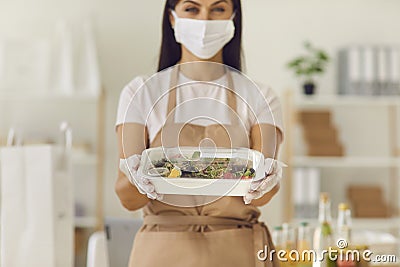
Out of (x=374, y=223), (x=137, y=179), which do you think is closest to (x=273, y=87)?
(x=374, y=223)

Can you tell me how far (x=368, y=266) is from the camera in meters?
1.77

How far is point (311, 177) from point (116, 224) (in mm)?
1700

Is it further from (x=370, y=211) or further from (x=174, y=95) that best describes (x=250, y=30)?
(x=174, y=95)

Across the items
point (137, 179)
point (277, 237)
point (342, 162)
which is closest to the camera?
point (137, 179)

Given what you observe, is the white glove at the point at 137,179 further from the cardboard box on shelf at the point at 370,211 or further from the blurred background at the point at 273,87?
the cardboard box on shelf at the point at 370,211

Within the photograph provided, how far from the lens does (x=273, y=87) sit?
11.5 ft

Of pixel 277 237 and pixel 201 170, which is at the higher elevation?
pixel 201 170

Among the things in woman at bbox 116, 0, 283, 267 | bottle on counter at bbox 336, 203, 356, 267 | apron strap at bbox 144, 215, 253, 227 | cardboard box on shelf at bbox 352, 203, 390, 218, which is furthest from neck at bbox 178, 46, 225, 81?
cardboard box on shelf at bbox 352, 203, 390, 218

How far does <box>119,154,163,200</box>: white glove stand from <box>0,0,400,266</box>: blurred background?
7.18ft

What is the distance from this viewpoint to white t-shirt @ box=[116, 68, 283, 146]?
1.10 metres

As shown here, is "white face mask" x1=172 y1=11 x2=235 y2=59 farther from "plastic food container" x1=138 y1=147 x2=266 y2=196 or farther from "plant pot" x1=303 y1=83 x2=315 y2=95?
"plant pot" x1=303 y1=83 x2=315 y2=95

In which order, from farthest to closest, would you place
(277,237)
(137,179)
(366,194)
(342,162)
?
1. (366,194)
2. (342,162)
3. (277,237)
4. (137,179)

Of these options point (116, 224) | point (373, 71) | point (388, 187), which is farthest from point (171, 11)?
point (388, 187)

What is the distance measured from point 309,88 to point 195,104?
229cm
